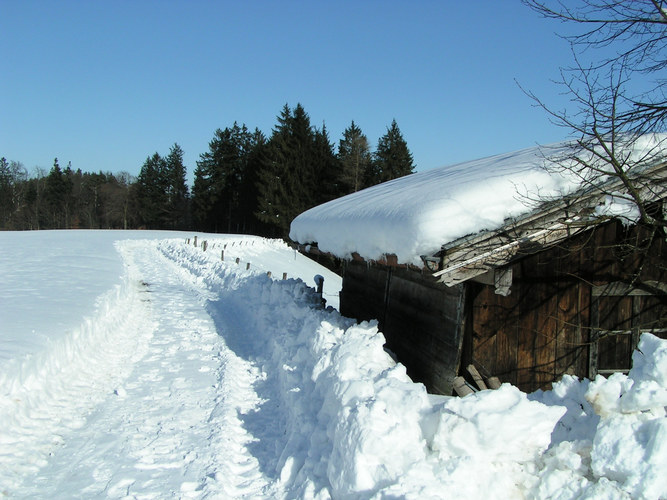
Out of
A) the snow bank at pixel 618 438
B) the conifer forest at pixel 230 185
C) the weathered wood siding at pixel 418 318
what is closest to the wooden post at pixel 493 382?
the weathered wood siding at pixel 418 318

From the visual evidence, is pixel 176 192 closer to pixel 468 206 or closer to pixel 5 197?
pixel 5 197

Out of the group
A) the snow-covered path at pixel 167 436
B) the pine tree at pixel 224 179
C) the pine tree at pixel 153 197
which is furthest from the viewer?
the pine tree at pixel 153 197

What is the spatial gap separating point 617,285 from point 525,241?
1899mm

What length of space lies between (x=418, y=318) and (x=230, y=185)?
5605 centimetres

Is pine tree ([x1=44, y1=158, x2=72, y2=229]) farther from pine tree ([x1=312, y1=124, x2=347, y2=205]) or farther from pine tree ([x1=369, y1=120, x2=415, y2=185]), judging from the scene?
pine tree ([x1=369, y1=120, x2=415, y2=185])

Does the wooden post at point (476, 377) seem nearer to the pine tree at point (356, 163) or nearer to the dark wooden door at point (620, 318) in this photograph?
the dark wooden door at point (620, 318)

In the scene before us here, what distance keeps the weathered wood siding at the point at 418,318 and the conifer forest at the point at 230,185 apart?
1433 inches

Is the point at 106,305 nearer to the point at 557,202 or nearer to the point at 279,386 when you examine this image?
the point at 279,386

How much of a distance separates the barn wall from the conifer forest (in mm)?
38775

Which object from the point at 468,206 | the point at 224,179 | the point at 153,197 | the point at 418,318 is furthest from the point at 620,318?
the point at 153,197

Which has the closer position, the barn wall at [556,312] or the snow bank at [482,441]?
the snow bank at [482,441]

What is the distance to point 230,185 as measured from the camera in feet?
197

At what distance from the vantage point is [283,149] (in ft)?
160

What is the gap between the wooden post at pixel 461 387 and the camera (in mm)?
5446
